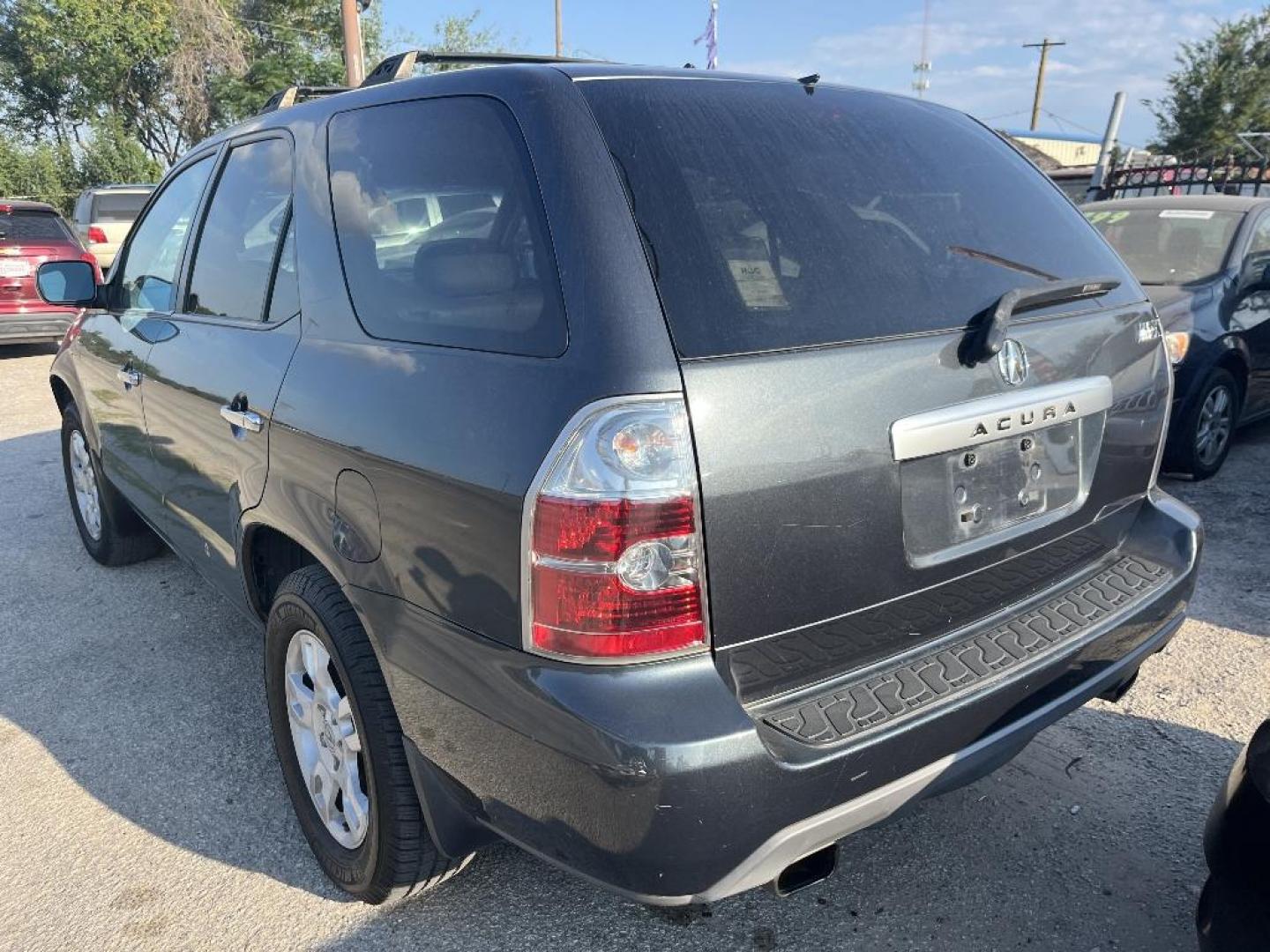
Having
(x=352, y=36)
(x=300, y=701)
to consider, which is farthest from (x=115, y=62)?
(x=300, y=701)

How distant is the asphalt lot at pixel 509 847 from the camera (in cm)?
226

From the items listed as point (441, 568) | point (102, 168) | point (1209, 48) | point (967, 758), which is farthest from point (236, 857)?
point (1209, 48)

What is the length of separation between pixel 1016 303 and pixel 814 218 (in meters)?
0.46

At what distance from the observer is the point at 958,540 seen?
6.38 ft

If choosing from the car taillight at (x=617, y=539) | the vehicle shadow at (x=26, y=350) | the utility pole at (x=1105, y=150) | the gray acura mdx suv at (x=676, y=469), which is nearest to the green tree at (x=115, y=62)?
the vehicle shadow at (x=26, y=350)

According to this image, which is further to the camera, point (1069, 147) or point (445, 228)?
point (1069, 147)

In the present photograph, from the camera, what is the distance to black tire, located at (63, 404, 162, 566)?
170 inches

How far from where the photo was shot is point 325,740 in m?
2.41

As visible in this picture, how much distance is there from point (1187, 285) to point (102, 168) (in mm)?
29256

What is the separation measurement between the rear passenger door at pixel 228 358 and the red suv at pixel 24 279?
8.16m

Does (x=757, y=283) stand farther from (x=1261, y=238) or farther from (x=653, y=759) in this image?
(x=1261, y=238)

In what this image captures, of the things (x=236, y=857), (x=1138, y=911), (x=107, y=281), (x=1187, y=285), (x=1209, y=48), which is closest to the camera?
(x=1138, y=911)

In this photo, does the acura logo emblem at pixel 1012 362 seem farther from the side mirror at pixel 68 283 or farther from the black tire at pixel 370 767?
the side mirror at pixel 68 283

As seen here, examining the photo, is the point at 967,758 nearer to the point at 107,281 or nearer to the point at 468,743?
the point at 468,743
